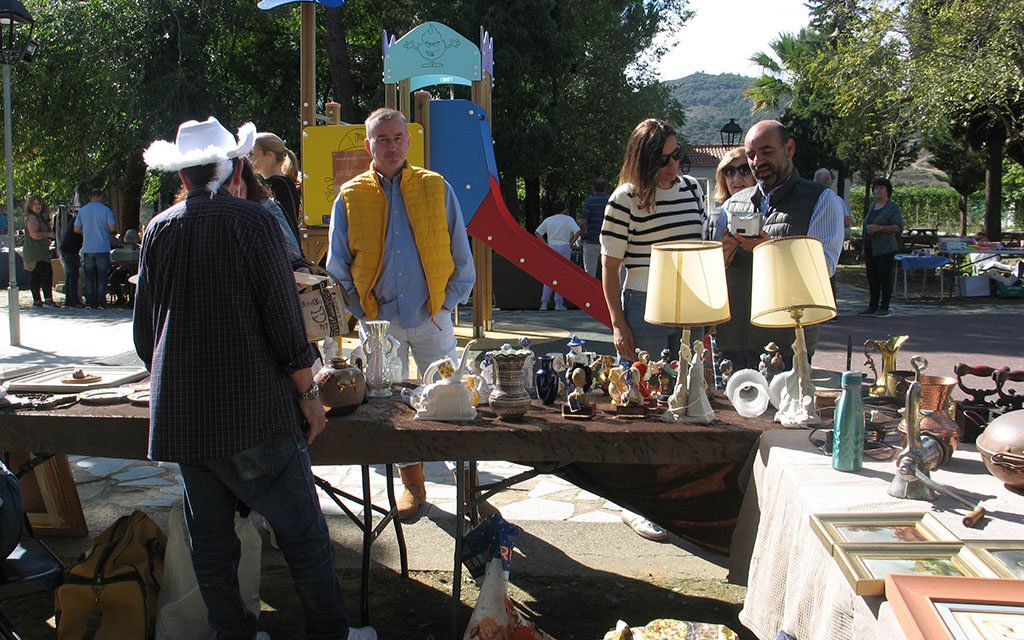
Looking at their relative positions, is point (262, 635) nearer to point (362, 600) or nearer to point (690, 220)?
point (362, 600)

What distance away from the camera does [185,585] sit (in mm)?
2986

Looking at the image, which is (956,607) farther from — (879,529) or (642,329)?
(642,329)

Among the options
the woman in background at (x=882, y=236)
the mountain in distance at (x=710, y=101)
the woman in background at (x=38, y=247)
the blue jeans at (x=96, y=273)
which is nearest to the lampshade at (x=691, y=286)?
the woman in background at (x=882, y=236)

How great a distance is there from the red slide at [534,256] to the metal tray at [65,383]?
4230mm

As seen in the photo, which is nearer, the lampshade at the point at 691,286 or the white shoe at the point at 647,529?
the lampshade at the point at 691,286

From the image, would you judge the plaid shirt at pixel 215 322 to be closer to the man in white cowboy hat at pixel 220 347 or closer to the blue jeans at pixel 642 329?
the man in white cowboy hat at pixel 220 347

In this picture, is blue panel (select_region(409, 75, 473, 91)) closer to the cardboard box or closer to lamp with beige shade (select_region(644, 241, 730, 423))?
lamp with beige shade (select_region(644, 241, 730, 423))

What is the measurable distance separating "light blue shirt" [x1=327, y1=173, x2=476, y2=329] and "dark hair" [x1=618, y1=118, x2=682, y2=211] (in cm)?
79

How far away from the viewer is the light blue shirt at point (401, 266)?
386 centimetres

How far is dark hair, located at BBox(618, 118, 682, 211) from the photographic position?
358 cm

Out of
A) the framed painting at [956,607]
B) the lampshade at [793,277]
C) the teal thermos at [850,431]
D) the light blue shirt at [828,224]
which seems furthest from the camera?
the light blue shirt at [828,224]

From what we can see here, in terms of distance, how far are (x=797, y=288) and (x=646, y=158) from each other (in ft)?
3.79

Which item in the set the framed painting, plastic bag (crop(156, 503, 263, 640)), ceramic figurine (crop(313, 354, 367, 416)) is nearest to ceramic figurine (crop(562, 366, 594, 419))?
ceramic figurine (crop(313, 354, 367, 416))

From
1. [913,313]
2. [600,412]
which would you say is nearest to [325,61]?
[913,313]
